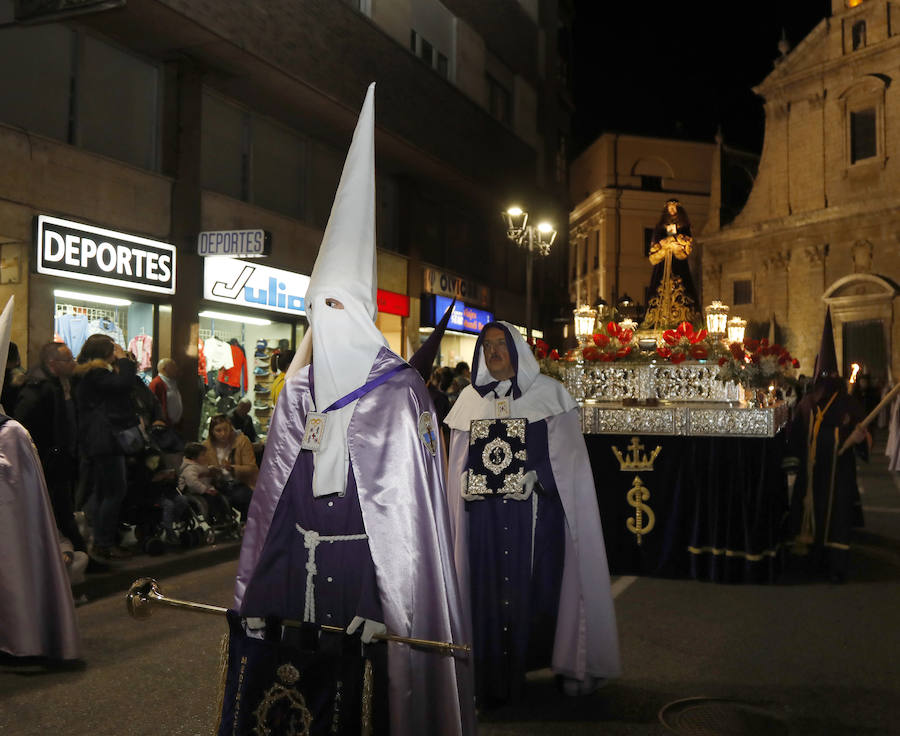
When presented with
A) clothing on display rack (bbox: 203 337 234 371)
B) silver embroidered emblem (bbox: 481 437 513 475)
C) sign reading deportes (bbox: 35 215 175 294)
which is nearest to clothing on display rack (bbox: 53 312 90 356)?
sign reading deportes (bbox: 35 215 175 294)

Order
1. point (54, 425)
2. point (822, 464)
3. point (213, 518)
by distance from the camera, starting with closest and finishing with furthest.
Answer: point (54, 425)
point (822, 464)
point (213, 518)

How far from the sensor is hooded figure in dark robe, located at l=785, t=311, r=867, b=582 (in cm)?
884

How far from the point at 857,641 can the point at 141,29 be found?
466 inches

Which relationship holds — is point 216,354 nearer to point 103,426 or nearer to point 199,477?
point 199,477

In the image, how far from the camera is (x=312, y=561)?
3506mm

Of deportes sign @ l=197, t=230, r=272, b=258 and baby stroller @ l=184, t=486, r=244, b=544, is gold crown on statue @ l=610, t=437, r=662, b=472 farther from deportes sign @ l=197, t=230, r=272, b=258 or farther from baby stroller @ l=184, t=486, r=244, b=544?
deportes sign @ l=197, t=230, r=272, b=258

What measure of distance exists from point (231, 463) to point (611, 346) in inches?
185

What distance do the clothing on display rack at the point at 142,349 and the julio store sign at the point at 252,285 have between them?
1263mm

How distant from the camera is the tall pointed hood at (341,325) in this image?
353cm

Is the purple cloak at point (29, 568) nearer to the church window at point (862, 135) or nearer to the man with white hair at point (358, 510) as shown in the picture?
the man with white hair at point (358, 510)

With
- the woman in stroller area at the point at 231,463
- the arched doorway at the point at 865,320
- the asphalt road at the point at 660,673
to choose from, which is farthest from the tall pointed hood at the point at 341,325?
the arched doorway at the point at 865,320

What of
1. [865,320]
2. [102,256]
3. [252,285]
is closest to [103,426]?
[102,256]

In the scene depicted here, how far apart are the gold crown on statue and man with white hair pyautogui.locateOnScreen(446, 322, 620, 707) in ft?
11.3

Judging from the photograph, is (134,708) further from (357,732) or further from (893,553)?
(893,553)
